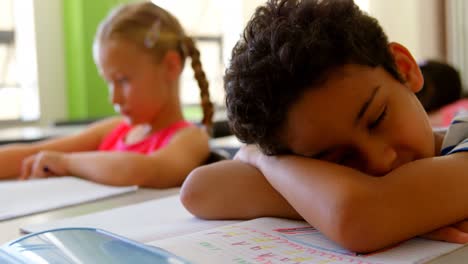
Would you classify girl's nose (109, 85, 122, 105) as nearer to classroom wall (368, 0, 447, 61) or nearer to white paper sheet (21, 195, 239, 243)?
white paper sheet (21, 195, 239, 243)

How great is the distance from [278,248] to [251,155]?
0.24 metres

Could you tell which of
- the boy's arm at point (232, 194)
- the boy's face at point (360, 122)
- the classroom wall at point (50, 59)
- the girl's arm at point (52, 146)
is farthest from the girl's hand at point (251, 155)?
the classroom wall at point (50, 59)

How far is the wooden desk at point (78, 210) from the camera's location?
0.80m

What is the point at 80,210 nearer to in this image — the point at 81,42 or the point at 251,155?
the point at 251,155

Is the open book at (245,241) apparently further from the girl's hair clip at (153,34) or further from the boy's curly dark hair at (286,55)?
the girl's hair clip at (153,34)

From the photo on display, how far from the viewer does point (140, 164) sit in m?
1.14

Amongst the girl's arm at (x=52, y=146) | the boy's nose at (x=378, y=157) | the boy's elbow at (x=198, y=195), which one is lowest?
the girl's arm at (x=52, y=146)

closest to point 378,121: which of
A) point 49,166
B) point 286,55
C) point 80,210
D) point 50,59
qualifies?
point 286,55

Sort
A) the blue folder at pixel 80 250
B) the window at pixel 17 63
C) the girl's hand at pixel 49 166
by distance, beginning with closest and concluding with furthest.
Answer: the blue folder at pixel 80 250 < the girl's hand at pixel 49 166 < the window at pixel 17 63

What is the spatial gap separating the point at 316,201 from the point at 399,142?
12cm

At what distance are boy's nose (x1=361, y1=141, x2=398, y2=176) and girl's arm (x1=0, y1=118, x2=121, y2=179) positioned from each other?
39.9 inches

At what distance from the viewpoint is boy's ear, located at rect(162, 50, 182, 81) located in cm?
144

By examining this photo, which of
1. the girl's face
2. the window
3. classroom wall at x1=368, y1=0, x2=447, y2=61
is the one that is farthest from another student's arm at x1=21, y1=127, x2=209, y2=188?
classroom wall at x1=368, y1=0, x2=447, y2=61

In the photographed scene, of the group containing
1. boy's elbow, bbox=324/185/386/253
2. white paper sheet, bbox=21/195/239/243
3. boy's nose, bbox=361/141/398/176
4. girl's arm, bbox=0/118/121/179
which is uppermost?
boy's nose, bbox=361/141/398/176
